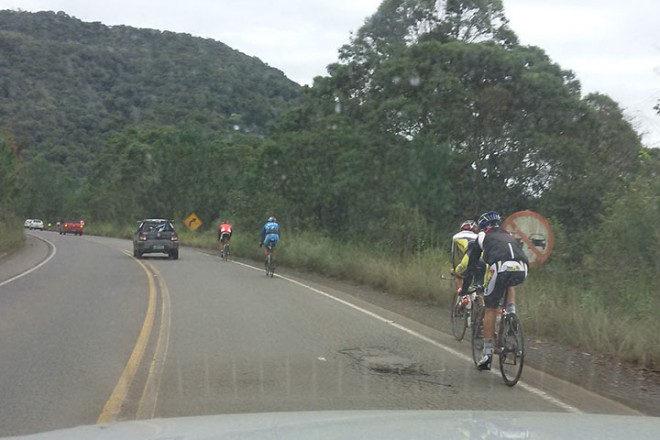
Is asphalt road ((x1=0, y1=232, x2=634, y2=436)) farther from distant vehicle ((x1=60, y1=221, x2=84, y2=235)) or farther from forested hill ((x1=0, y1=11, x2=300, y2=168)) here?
forested hill ((x1=0, y1=11, x2=300, y2=168))

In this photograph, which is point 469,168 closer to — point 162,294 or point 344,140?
point 344,140

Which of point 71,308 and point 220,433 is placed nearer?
point 220,433

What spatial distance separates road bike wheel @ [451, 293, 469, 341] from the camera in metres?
10.8

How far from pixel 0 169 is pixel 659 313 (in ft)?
116

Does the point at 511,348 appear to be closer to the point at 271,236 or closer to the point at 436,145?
the point at 271,236

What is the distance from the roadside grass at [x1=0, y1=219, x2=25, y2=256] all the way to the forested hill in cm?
4237

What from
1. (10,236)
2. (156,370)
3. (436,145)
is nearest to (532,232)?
(156,370)

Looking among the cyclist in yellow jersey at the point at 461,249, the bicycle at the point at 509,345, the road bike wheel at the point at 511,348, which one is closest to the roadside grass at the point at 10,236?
the cyclist in yellow jersey at the point at 461,249

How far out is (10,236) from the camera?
40469 mm

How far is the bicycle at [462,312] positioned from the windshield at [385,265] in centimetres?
5

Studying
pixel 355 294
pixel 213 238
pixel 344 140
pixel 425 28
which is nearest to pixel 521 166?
pixel 344 140

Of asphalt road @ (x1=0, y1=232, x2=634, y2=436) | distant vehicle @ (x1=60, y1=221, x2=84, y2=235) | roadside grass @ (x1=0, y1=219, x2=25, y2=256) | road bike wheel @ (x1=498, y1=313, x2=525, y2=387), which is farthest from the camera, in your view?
distant vehicle @ (x1=60, y1=221, x2=84, y2=235)

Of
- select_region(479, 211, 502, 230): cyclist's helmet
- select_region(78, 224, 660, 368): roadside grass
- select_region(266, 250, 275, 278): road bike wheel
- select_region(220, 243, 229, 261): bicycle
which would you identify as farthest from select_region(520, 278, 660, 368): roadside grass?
select_region(220, 243, 229, 261): bicycle

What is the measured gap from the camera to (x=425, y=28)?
116ft
